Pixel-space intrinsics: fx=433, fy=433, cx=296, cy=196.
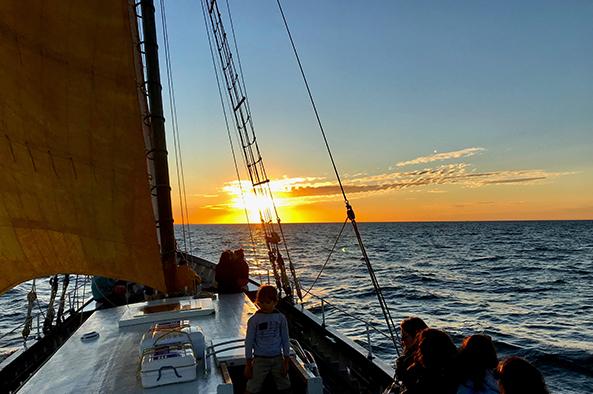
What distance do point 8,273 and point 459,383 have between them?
4671mm

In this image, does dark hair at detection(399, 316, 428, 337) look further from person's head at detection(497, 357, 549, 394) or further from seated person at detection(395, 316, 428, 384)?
person's head at detection(497, 357, 549, 394)

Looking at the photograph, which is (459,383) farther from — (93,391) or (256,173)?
(256,173)

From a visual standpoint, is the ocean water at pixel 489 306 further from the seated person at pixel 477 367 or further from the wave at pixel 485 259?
the seated person at pixel 477 367

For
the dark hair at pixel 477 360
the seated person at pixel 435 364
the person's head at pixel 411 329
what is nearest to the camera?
the dark hair at pixel 477 360

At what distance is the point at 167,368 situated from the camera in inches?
194

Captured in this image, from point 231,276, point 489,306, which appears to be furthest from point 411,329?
point 489,306

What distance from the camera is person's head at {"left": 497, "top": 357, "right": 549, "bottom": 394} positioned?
2.72 metres

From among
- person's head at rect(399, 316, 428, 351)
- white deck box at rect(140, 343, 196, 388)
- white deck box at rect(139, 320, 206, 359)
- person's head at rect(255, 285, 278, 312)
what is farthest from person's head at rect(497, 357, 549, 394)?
white deck box at rect(139, 320, 206, 359)

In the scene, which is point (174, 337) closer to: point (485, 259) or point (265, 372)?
point (265, 372)

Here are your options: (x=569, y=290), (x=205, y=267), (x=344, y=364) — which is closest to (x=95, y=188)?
(x=344, y=364)

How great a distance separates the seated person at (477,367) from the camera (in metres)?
3.35

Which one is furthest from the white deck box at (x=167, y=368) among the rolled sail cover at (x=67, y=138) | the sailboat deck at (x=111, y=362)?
Result: the rolled sail cover at (x=67, y=138)

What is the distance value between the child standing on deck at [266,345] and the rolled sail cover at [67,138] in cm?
226

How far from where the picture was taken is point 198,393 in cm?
467
